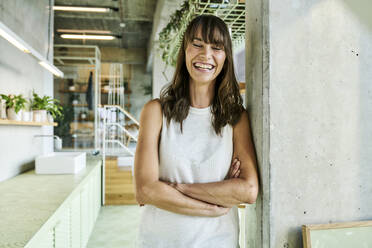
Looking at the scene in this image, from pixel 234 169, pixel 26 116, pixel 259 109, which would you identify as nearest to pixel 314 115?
pixel 259 109

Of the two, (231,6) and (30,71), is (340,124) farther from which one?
(30,71)

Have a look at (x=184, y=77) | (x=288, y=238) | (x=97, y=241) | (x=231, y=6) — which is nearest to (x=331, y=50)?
(x=184, y=77)

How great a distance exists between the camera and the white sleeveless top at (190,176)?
3.51 feet

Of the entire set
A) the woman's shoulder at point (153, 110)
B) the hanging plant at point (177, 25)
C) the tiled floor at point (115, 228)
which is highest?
the hanging plant at point (177, 25)

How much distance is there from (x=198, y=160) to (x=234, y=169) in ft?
0.47

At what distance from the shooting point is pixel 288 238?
3.28 feet

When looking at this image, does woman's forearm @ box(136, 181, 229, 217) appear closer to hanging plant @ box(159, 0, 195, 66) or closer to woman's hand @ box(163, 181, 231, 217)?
woman's hand @ box(163, 181, 231, 217)

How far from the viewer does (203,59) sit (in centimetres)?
109

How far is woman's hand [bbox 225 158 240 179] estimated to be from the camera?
42.8 inches

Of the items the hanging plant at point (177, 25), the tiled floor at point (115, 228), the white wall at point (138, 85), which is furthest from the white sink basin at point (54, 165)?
the white wall at point (138, 85)

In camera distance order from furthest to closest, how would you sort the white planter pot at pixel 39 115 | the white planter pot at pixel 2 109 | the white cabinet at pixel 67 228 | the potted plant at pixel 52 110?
the potted plant at pixel 52 110, the white planter pot at pixel 39 115, the white planter pot at pixel 2 109, the white cabinet at pixel 67 228

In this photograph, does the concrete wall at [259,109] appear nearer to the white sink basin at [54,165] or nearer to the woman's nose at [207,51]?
the woman's nose at [207,51]

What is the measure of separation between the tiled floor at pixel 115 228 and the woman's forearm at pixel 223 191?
8.02 feet

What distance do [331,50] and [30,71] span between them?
318cm
